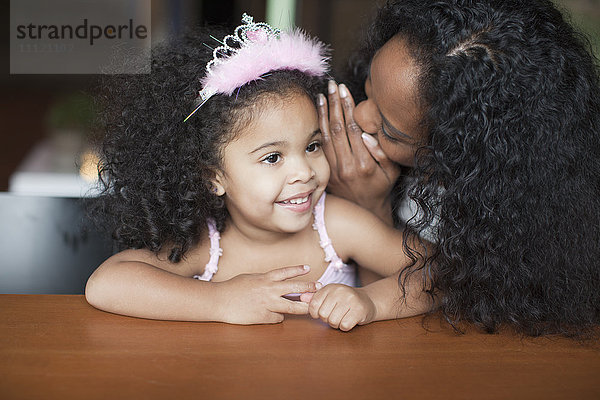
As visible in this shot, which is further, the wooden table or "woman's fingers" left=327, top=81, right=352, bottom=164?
"woman's fingers" left=327, top=81, right=352, bottom=164

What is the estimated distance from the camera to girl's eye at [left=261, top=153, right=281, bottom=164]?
1276mm

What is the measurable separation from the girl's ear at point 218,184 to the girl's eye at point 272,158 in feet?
0.40

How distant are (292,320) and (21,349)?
0.44 metres

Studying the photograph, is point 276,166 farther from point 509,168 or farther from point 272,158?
point 509,168

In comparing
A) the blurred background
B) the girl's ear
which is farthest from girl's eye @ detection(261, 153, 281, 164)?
the blurred background

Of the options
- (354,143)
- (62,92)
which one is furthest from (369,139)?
(62,92)

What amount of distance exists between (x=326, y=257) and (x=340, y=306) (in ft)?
1.43

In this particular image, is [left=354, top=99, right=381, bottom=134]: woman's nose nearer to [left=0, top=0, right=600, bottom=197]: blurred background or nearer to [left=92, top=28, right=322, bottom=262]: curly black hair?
[left=92, top=28, right=322, bottom=262]: curly black hair

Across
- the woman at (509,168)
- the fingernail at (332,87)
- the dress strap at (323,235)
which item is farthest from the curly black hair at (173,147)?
the woman at (509,168)

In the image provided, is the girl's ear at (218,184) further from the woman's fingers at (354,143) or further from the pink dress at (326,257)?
the woman's fingers at (354,143)

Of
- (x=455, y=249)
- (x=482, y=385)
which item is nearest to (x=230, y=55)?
(x=455, y=249)

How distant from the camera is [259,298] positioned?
1.06 metres

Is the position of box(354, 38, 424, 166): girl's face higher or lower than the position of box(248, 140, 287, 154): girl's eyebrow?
higher

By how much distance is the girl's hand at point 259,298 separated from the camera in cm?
104
